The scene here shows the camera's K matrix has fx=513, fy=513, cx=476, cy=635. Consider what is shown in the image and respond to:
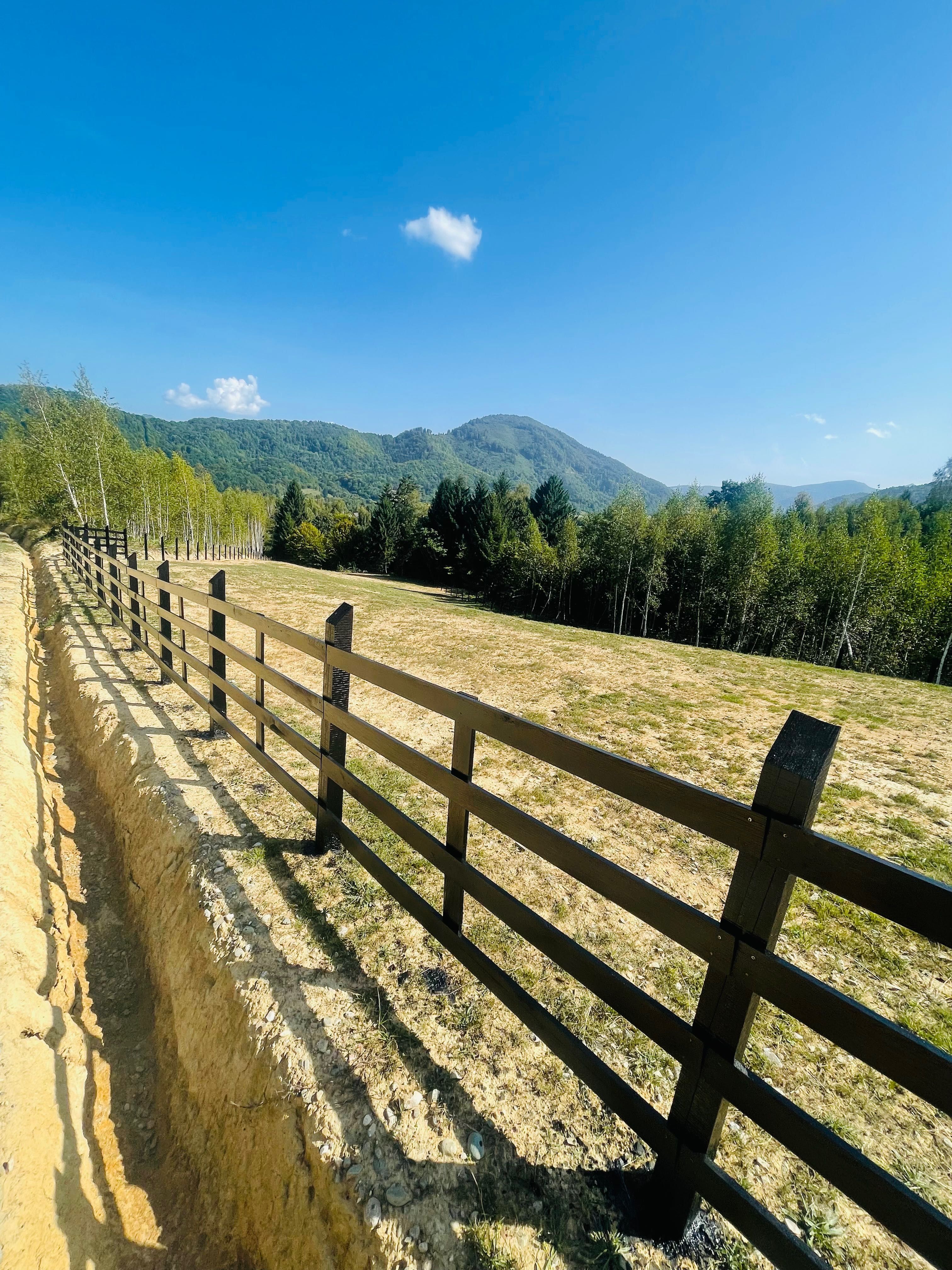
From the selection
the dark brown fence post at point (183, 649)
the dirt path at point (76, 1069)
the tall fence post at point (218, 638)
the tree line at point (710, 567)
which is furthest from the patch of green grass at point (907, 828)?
the tree line at point (710, 567)

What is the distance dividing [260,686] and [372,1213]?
335cm

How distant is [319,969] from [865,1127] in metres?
2.48

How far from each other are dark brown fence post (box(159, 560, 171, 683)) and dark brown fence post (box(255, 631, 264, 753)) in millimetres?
2328

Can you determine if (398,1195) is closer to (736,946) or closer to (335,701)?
(736,946)

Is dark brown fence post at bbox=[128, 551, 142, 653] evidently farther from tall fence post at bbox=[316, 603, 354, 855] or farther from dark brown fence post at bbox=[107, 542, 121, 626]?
tall fence post at bbox=[316, 603, 354, 855]

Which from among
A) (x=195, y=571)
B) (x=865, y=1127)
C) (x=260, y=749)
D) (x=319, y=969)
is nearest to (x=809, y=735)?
(x=865, y=1127)

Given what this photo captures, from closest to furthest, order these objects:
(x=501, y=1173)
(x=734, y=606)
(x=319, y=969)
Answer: (x=501, y=1173) < (x=319, y=969) < (x=734, y=606)

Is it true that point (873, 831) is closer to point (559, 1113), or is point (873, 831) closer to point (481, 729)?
point (559, 1113)

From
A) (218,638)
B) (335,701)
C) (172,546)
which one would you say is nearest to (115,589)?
(218,638)

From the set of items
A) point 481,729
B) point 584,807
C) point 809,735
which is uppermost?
point 809,735

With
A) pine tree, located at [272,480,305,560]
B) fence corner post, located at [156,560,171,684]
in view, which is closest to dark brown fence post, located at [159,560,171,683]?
fence corner post, located at [156,560,171,684]

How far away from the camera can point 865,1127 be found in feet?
6.90

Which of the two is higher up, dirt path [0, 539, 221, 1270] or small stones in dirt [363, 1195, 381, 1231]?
small stones in dirt [363, 1195, 381, 1231]

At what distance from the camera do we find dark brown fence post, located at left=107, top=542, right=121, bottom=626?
29.2 ft
